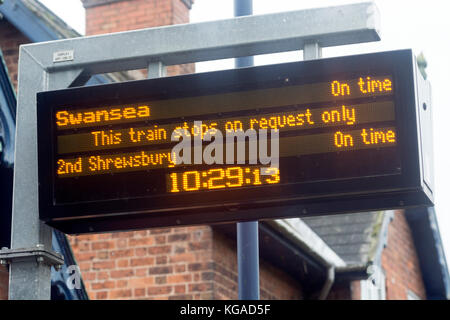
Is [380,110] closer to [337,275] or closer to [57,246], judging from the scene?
[57,246]

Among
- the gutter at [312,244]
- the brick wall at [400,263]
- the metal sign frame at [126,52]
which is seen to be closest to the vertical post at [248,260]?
the gutter at [312,244]

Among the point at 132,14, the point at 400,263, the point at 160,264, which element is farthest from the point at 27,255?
the point at 400,263

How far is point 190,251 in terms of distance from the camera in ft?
41.5

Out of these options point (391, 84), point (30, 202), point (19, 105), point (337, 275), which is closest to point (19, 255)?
point (30, 202)

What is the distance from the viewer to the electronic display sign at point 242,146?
6379mm

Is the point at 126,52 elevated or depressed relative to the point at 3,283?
elevated

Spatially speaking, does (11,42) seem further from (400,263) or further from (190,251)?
(400,263)

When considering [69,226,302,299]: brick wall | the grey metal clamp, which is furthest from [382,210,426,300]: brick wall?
the grey metal clamp

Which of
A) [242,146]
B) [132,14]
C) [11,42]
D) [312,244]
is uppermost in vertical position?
[132,14]

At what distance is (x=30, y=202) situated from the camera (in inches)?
278

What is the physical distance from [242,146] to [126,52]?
112 centimetres

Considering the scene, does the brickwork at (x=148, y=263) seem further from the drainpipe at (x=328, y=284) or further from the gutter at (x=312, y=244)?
the drainpipe at (x=328, y=284)

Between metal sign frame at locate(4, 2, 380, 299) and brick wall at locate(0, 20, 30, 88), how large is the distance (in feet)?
21.9
